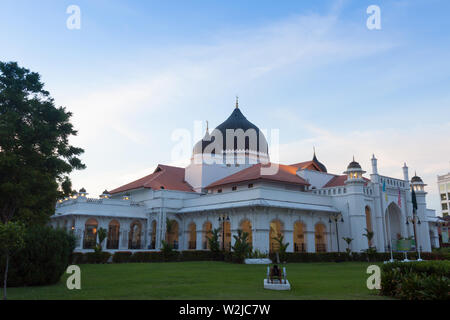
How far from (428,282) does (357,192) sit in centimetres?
2531

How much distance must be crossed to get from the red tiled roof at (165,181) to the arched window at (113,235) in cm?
481

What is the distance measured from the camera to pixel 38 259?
13711 millimetres

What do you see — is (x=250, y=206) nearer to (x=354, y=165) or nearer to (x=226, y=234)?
(x=226, y=234)

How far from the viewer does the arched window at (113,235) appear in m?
38.7

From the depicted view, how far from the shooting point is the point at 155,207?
127 ft

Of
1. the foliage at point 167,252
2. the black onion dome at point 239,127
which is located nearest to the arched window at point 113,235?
the foliage at point 167,252

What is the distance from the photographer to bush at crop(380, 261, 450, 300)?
32.1 ft

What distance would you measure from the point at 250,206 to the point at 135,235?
20.2 m

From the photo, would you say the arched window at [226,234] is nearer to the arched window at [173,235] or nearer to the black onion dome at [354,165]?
the arched window at [173,235]

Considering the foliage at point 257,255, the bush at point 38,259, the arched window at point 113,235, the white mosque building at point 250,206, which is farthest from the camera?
the arched window at point 113,235

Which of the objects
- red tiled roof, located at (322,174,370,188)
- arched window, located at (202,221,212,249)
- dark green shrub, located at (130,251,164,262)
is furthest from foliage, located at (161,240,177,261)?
red tiled roof, located at (322,174,370,188)

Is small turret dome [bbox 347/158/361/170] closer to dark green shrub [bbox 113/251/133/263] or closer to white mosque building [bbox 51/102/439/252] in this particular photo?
white mosque building [bbox 51/102/439/252]

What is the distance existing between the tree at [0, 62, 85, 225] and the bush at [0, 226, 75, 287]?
9.44 metres
